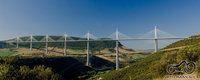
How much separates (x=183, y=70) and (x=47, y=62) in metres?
71.6

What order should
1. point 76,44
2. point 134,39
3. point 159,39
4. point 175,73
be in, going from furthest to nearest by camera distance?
point 76,44
point 134,39
point 159,39
point 175,73

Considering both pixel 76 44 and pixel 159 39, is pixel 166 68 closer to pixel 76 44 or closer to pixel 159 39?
pixel 159 39

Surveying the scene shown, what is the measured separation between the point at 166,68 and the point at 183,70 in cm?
290

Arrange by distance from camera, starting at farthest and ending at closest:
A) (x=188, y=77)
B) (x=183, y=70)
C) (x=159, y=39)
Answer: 1. (x=159, y=39)
2. (x=183, y=70)
3. (x=188, y=77)

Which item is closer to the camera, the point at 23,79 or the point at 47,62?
the point at 23,79

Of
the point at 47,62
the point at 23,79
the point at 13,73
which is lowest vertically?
the point at 47,62

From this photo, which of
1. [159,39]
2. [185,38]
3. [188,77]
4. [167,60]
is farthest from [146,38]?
[188,77]

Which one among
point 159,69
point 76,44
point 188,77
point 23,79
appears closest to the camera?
point 188,77

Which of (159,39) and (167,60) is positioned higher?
(159,39)

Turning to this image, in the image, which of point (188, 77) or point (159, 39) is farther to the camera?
point (159, 39)

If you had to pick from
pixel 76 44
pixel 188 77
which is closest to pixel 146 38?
pixel 188 77

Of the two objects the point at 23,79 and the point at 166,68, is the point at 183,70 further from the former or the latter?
the point at 23,79

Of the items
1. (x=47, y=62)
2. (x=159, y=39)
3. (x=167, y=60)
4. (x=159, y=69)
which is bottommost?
(x=47, y=62)

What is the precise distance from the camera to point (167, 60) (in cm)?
1702
